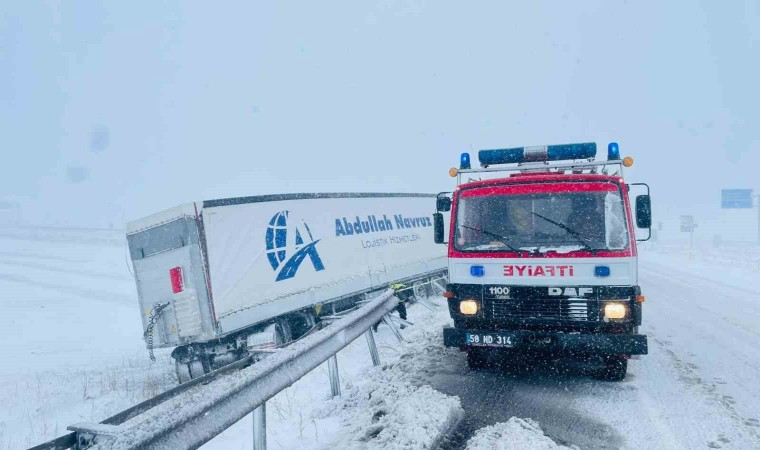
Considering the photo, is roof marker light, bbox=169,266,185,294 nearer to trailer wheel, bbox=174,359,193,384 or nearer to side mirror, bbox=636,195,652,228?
trailer wheel, bbox=174,359,193,384

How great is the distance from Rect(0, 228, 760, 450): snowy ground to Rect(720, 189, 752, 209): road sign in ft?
169

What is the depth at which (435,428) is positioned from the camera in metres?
4.46

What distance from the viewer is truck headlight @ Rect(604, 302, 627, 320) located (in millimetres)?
5434

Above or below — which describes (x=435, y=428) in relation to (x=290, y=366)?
Answer: below

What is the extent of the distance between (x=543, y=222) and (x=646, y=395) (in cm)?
214

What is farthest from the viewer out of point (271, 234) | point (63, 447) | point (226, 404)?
point (271, 234)

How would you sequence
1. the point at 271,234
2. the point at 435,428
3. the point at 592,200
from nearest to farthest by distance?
the point at 435,428 < the point at 592,200 < the point at 271,234

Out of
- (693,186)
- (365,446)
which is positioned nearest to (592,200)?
(365,446)

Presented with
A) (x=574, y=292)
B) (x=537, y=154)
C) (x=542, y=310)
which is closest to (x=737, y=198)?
(x=537, y=154)

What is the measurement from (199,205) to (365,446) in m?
5.27

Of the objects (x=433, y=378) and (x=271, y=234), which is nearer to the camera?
(x=433, y=378)

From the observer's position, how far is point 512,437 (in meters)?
4.26

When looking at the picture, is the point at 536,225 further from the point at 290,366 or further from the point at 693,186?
the point at 693,186

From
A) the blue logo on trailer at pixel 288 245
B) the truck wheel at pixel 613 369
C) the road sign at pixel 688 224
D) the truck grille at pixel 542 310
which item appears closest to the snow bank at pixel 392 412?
the truck grille at pixel 542 310
